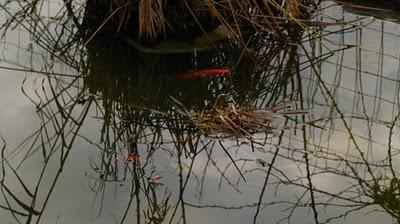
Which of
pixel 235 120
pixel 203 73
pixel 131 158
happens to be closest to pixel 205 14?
pixel 203 73

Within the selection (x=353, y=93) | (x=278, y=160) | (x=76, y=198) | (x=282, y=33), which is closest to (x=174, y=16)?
(x=282, y=33)

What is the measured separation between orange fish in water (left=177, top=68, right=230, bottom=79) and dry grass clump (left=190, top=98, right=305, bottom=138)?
286 millimetres

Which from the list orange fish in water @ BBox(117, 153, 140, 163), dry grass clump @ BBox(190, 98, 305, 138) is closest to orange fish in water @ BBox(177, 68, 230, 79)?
dry grass clump @ BBox(190, 98, 305, 138)

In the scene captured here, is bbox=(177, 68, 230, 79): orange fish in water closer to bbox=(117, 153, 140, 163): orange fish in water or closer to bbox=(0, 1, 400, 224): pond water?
bbox=(0, 1, 400, 224): pond water

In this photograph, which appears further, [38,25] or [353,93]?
[38,25]

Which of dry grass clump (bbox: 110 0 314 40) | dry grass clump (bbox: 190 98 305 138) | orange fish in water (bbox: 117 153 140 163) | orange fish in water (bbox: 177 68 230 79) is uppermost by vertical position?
dry grass clump (bbox: 110 0 314 40)

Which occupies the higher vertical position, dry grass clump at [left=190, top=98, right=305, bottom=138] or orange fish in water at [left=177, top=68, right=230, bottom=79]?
orange fish in water at [left=177, top=68, right=230, bottom=79]

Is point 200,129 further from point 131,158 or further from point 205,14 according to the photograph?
point 205,14

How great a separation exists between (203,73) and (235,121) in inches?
16.0

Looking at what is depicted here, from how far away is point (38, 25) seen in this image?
2.95 meters

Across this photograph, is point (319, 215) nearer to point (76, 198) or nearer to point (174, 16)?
point (76, 198)

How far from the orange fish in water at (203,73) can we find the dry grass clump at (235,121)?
0.94ft

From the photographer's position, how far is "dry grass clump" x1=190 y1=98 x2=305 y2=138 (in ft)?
7.05

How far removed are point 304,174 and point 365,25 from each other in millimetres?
1201
